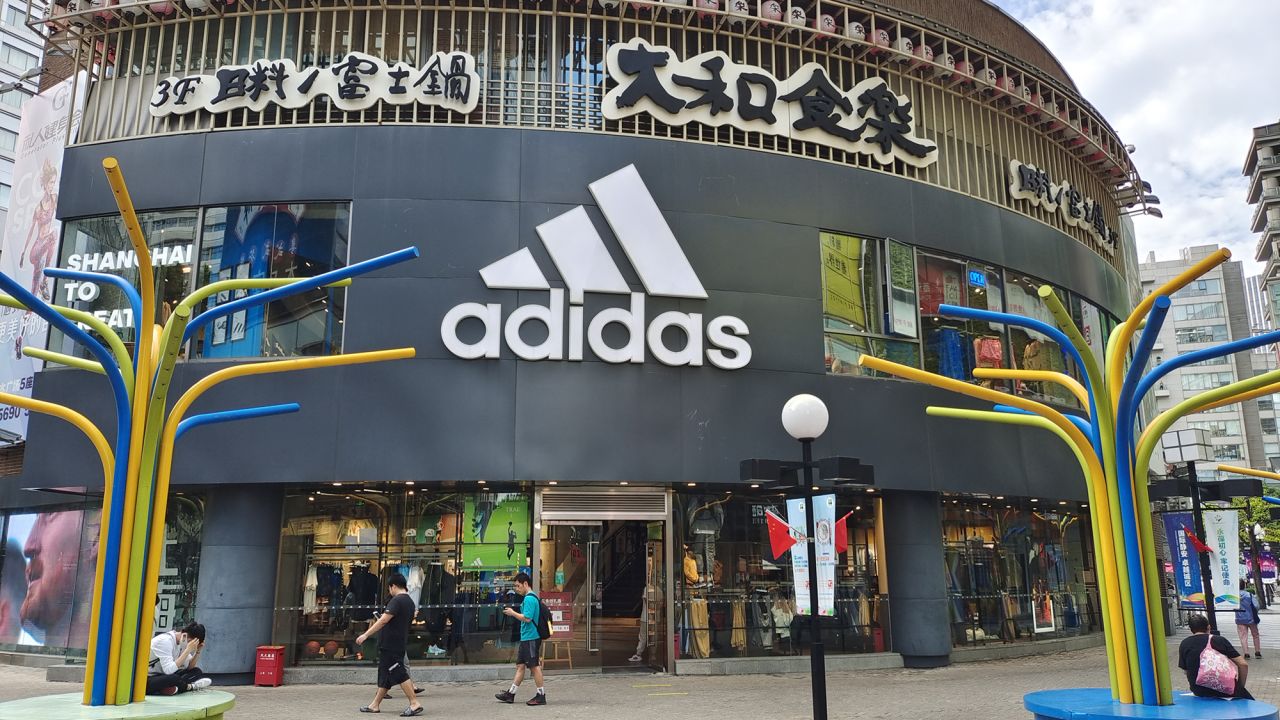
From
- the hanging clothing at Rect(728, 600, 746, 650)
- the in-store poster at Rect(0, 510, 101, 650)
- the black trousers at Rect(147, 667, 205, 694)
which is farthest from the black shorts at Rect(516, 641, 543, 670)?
the in-store poster at Rect(0, 510, 101, 650)

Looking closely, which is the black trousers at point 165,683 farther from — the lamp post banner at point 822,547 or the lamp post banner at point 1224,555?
the lamp post banner at point 1224,555

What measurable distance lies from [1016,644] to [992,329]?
21.2ft

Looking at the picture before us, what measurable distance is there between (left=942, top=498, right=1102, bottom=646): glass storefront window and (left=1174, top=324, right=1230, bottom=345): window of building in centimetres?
8499

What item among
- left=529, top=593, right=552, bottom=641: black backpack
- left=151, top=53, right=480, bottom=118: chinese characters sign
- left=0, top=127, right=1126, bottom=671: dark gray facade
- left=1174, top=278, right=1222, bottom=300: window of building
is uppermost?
left=1174, top=278, right=1222, bottom=300: window of building

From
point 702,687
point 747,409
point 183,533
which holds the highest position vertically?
A: point 747,409

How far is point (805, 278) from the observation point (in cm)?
1783

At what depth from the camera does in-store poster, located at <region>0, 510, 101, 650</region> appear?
699 inches

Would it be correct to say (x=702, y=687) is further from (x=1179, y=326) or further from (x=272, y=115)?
(x=1179, y=326)

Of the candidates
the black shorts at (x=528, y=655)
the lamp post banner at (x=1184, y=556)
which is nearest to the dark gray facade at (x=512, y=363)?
the black shorts at (x=528, y=655)

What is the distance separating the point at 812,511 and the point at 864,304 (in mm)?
9641

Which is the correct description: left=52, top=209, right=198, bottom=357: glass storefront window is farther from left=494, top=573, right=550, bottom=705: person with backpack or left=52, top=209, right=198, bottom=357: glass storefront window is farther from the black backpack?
the black backpack

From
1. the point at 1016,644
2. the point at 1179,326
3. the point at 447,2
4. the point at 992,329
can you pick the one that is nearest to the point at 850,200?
the point at 992,329

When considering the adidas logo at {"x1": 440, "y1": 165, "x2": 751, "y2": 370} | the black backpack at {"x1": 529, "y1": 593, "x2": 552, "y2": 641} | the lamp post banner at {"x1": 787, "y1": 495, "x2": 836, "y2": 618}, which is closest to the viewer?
the lamp post banner at {"x1": 787, "y1": 495, "x2": 836, "y2": 618}

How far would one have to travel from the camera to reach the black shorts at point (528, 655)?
44.3 ft
